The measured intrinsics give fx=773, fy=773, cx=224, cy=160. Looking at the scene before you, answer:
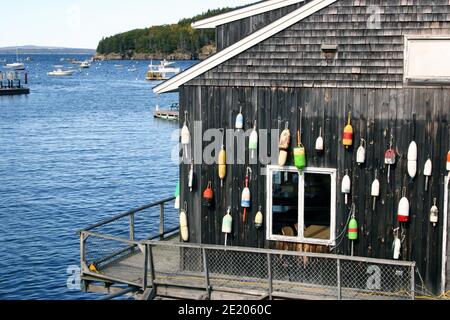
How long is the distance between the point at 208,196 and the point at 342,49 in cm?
436

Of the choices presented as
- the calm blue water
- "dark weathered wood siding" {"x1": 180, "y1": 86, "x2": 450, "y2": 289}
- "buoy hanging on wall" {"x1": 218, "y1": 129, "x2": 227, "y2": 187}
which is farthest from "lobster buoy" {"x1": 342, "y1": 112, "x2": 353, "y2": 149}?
the calm blue water

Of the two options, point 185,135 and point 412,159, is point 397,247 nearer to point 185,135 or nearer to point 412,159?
point 412,159

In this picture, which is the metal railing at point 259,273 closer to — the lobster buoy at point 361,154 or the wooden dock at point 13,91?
the lobster buoy at point 361,154

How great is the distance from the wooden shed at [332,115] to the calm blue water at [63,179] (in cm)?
1389

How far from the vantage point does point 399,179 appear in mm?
16156

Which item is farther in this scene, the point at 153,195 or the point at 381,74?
the point at 153,195

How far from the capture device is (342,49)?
16359mm

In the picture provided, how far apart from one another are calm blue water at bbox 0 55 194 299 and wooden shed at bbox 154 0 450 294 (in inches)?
547

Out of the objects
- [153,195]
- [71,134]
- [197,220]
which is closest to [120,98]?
[71,134]

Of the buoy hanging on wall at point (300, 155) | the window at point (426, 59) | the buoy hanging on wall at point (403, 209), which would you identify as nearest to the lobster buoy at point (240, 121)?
the buoy hanging on wall at point (300, 155)

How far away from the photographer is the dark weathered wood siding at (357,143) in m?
15.9

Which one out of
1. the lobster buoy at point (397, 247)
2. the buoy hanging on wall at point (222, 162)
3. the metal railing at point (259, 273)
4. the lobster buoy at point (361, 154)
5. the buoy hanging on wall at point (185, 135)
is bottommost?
the metal railing at point (259, 273)
